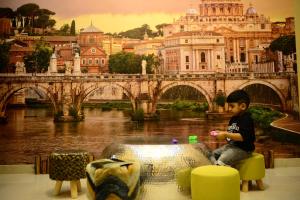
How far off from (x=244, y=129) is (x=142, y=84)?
2.27m

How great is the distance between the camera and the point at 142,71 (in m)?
5.28

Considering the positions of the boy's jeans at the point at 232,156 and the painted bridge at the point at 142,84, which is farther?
the painted bridge at the point at 142,84

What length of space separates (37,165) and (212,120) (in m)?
2.57

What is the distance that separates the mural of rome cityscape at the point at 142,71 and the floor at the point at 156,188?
19.3 inches

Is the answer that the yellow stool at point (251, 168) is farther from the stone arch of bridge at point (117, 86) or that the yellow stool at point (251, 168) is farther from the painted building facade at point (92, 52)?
the painted building facade at point (92, 52)

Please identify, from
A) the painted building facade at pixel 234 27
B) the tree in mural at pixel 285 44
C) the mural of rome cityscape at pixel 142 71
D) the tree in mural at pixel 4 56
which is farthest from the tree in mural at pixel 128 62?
the tree in mural at pixel 285 44

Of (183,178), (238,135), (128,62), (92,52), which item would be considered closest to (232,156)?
(238,135)

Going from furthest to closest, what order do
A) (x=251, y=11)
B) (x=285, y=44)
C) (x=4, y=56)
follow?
(x=251, y=11)
(x=285, y=44)
(x=4, y=56)

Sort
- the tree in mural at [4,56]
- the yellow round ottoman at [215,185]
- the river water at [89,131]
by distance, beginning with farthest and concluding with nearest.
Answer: the tree in mural at [4,56], the river water at [89,131], the yellow round ottoman at [215,185]

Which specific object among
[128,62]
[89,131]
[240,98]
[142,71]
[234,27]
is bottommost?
[89,131]

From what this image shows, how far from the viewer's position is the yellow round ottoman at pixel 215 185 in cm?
279

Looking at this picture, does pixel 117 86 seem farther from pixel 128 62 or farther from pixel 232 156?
pixel 232 156

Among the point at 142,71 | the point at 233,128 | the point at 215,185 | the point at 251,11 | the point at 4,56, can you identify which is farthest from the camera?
the point at 142,71

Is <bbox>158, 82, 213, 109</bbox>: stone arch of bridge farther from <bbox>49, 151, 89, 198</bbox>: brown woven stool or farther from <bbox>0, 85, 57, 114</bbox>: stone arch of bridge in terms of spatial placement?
<bbox>49, 151, 89, 198</bbox>: brown woven stool
